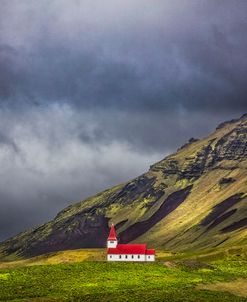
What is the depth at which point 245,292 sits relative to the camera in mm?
73375

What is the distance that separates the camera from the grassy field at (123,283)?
63094 mm

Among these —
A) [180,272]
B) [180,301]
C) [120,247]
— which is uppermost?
[120,247]

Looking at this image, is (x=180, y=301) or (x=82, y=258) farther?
(x=82, y=258)

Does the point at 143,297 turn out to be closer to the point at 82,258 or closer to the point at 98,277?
the point at 98,277

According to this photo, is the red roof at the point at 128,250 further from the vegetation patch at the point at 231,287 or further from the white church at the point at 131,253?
the vegetation patch at the point at 231,287

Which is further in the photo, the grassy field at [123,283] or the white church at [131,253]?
the white church at [131,253]

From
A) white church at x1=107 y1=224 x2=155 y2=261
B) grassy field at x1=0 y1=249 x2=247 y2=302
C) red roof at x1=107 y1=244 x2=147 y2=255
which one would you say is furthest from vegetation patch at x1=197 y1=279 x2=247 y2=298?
red roof at x1=107 y1=244 x2=147 y2=255

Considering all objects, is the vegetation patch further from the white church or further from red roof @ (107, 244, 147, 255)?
red roof @ (107, 244, 147, 255)

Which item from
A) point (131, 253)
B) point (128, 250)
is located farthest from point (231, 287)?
point (128, 250)

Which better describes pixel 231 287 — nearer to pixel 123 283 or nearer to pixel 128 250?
pixel 123 283

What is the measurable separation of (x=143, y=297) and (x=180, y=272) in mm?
28405

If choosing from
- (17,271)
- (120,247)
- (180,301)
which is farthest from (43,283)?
(120,247)

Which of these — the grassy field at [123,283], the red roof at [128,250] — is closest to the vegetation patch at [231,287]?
the grassy field at [123,283]

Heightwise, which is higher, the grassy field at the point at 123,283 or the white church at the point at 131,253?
the white church at the point at 131,253
